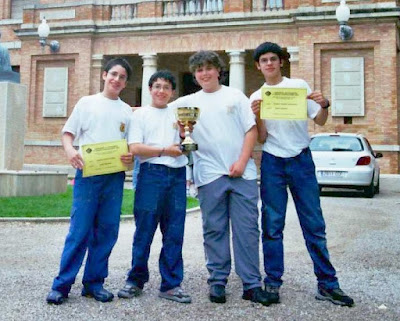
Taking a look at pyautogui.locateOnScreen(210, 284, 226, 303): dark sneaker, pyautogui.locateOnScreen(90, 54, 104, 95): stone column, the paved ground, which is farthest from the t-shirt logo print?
pyautogui.locateOnScreen(90, 54, 104, 95): stone column

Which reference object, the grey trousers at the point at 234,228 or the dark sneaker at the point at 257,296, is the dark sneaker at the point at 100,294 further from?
the dark sneaker at the point at 257,296

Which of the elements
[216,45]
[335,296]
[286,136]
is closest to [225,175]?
[286,136]

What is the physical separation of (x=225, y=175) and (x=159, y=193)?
0.58 metres

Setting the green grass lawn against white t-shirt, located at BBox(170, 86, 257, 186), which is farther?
the green grass lawn

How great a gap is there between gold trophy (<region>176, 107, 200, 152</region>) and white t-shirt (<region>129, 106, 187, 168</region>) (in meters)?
0.24

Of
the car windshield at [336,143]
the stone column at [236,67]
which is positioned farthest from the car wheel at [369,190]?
the stone column at [236,67]

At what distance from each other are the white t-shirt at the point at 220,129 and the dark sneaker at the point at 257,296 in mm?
939

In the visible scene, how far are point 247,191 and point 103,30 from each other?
18.4m

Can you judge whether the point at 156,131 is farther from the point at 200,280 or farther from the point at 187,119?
the point at 200,280

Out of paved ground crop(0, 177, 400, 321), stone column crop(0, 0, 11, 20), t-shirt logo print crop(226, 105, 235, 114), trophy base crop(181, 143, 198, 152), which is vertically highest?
stone column crop(0, 0, 11, 20)

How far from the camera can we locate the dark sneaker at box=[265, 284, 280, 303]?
374 cm

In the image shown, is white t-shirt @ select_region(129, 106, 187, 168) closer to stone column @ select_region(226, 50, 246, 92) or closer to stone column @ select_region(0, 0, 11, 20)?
stone column @ select_region(226, 50, 246, 92)

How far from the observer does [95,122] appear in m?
3.90

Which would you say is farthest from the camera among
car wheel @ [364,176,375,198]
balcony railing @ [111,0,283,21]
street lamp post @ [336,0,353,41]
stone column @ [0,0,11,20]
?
stone column @ [0,0,11,20]
